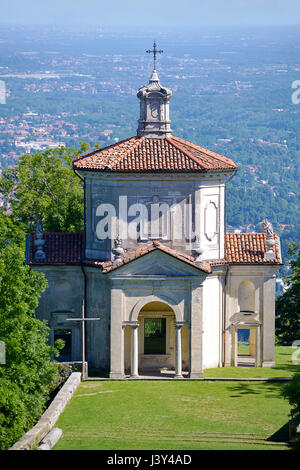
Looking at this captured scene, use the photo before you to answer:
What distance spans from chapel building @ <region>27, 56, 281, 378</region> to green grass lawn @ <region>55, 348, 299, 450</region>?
2.28m

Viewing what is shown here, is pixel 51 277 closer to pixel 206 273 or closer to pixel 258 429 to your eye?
pixel 206 273

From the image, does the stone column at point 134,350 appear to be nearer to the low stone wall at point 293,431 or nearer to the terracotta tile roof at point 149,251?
the terracotta tile roof at point 149,251

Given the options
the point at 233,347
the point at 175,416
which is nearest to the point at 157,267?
the point at 233,347

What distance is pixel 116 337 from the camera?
46.7m

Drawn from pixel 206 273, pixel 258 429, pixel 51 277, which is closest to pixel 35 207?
pixel 51 277

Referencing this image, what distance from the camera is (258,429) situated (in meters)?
37.2

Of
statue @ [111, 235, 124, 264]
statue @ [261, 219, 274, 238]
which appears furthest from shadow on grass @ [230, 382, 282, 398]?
statue @ [111, 235, 124, 264]

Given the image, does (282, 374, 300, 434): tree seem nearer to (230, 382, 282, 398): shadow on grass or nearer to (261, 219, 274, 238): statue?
(230, 382, 282, 398): shadow on grass

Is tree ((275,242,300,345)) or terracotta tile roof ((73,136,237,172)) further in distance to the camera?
tree ((275,242,300,345))

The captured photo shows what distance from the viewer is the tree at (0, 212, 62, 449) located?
37969mm

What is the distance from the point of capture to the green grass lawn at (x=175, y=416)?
35125 millimetres

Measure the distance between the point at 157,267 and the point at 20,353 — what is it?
8.69 metres

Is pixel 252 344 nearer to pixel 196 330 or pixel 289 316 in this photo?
pixel 196 330

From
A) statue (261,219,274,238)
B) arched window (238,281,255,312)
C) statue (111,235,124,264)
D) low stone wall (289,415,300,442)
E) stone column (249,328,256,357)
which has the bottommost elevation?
low stone wall (289,415,300,442)
